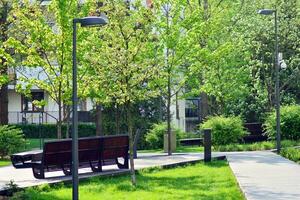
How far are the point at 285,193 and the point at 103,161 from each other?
6542 millimetres

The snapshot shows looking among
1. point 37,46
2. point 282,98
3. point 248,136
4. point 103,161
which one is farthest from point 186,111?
point 103,161

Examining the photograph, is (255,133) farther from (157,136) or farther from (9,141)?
(9,141)

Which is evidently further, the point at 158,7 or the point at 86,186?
the point at 158,7

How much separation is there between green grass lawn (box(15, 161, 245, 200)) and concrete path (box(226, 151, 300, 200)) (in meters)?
0.31

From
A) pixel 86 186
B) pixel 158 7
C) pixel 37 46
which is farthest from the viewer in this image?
pixel 158 7

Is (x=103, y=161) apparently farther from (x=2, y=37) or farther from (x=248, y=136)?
(x=248, y=136)

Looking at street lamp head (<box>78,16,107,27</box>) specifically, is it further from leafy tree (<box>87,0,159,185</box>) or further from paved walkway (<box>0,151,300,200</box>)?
paved walkway (<box>0,151,300,200</box>)

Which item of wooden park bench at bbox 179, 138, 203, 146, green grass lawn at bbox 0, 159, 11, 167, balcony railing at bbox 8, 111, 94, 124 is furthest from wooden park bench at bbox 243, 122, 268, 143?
balcony railing at bbox 8, 111, 94, 124

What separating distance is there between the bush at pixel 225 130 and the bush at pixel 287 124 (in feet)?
4.58

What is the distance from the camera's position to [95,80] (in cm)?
1827

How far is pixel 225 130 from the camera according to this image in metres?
30.2

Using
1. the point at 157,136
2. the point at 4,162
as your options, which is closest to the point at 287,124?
the point at 157,136

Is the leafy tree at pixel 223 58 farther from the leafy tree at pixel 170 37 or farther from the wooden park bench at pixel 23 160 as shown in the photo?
the wooden park bench at pixel 23 160

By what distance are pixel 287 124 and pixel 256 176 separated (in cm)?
1462
